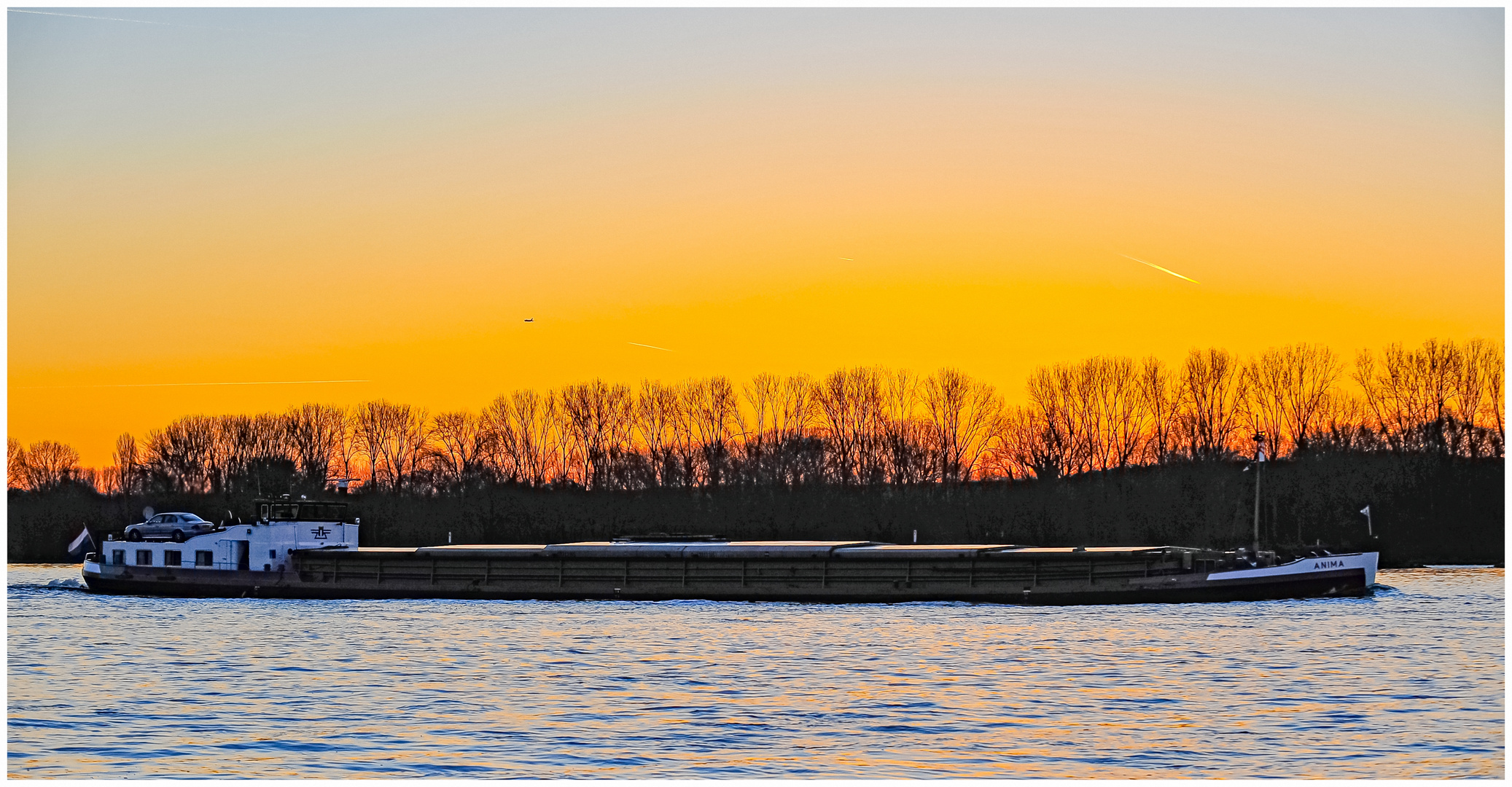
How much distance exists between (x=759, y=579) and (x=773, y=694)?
120 feet

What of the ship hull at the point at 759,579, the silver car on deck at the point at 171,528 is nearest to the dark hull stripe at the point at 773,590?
the ship hull at the point at 759,579

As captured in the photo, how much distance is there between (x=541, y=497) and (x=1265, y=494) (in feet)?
188

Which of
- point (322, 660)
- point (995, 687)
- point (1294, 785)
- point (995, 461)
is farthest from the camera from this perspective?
point (995, 461)

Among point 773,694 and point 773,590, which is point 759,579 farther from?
point 773,694

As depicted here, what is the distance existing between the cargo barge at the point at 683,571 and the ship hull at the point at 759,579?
66 mm

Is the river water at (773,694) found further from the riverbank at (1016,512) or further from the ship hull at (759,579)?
the riverbank at (1016,512)

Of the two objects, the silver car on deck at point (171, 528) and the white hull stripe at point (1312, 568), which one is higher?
the silver car on deck at point (171, 528)

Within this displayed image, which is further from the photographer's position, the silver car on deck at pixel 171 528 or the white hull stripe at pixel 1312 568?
the silver car on deck at pixel 171 528

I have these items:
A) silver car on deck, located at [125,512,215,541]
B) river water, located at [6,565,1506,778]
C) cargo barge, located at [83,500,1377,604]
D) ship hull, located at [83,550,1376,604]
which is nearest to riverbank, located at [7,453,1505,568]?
silver car on deck, located at [125,512,215,541]

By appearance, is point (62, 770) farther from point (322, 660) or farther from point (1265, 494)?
point (1265, 494)

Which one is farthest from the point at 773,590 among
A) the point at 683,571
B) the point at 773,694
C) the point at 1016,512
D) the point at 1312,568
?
the point at 1016,512

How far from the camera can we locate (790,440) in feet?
436

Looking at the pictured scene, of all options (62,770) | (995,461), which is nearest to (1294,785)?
(62,770)

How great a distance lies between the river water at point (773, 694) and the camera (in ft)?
95.9
